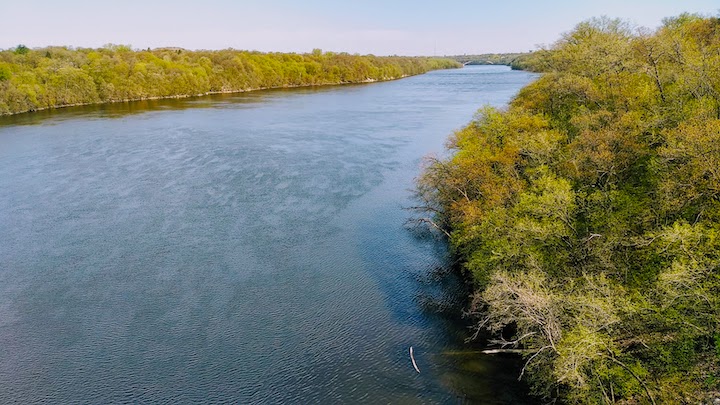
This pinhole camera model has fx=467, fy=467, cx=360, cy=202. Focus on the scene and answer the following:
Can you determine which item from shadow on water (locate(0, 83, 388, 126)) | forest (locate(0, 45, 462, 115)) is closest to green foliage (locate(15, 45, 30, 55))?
forest (locate(0, 45, 462, 115))

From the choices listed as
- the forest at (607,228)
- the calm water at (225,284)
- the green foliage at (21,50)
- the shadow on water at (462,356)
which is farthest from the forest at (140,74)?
the forest at (607,228)

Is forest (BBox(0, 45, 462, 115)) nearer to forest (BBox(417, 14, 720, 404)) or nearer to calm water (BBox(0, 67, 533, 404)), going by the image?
calm water (BBox(0, 67, 533, 404))

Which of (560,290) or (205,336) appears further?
(205,336)

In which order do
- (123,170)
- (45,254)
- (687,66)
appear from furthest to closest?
1. (123,170)
2. (45,254)
3. (687,66)

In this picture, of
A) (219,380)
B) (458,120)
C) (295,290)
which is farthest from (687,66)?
(458,120)

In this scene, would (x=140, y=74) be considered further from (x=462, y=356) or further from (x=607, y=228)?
(x=607, y=228)

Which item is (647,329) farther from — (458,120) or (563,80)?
(458,120)

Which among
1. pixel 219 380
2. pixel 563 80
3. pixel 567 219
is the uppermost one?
pixel 563 80
